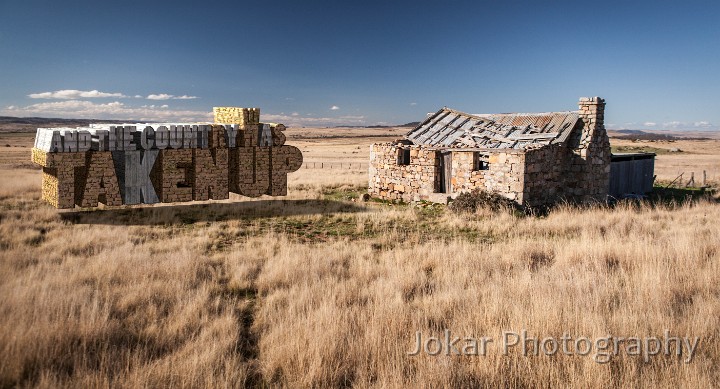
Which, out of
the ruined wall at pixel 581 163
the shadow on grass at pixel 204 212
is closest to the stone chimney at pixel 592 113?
the ruined wall at pixel 581 163

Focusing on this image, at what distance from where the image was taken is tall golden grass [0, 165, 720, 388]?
463cm

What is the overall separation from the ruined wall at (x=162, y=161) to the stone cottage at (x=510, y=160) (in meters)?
4.70

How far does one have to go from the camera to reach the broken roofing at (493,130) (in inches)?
733

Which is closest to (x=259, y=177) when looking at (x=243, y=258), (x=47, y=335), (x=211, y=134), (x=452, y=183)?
(x=211, y=134)

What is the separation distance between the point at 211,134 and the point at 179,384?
13067 mm

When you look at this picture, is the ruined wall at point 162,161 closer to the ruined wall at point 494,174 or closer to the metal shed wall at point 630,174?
the ruined wall at point 494,174

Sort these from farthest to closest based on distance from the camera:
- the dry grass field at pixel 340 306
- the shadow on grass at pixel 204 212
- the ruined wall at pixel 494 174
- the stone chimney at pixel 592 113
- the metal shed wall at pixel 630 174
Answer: the metal shed wall at pixel 630 174 < the stone chimney at pixel 592 113 < the ruined wall at pixel 494 174 < the shadow on grass at pixel 204 212 < the dry grass field at pixel 340 306

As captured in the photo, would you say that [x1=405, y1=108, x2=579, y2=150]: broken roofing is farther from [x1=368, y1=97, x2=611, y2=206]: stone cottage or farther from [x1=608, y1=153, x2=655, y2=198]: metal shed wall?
[x1=608, y1=153, x2=655, y2=198]: metal shed wall

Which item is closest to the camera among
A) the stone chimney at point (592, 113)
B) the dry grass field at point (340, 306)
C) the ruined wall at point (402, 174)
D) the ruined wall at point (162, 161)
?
the dry grass field at point (340, 306)

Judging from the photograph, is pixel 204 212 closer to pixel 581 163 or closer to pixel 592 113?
pixel 581 163

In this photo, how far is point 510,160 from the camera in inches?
655

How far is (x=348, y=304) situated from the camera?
6754 mm

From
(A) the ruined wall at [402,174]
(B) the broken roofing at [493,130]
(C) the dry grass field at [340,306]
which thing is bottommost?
(C) the dry grass field at [340,306]

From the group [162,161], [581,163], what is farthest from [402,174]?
[162,161]
